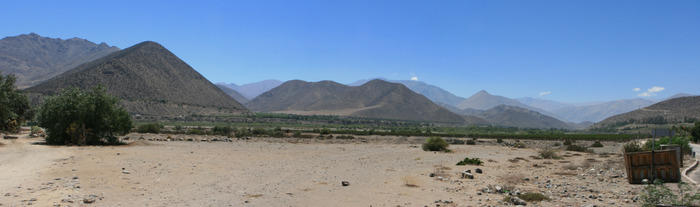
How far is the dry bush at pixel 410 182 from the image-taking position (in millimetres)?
14523

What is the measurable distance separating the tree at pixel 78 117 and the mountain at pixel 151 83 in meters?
76.5

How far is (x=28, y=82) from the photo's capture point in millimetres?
180875

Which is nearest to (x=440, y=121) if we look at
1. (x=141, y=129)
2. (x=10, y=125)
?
(x=141, y=129)

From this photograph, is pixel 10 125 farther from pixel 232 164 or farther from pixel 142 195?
pixel 142 195

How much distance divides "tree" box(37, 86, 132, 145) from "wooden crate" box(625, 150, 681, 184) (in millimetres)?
29242

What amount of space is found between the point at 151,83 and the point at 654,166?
12509 cm

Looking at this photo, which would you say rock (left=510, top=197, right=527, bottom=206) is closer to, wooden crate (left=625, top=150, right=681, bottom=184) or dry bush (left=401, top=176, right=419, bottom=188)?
dry bush (left=401, top=176, right=419, bottom=188)

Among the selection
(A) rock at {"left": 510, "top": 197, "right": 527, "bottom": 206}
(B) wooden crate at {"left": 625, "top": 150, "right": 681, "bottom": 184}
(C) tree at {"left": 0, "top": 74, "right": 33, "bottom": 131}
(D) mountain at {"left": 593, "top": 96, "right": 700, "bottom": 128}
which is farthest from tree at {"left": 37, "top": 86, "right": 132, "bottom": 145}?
(D) mountain at {"left": 593, "top": 96, "right": 700, "bottom": 128}

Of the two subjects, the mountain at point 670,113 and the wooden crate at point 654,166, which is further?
the mountain at point 670,113

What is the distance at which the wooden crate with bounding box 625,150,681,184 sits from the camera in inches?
504

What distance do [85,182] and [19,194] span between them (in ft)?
8.11

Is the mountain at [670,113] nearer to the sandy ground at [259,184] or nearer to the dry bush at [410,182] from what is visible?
the sandy ground at [259,184]

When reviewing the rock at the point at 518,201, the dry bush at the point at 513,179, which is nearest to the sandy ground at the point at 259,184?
the dry bush at the point at 513,179

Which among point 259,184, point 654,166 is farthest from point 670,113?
point 259,184
